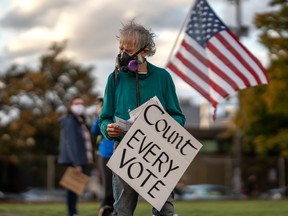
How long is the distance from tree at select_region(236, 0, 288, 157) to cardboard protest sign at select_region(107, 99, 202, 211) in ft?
85.2

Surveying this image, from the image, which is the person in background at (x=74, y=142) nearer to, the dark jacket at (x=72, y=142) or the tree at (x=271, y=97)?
the dark jacket at (x=72, y=142)

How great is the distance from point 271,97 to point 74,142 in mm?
23802

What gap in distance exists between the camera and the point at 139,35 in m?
5.47

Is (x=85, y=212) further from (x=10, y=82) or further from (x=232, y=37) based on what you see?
(x=10, y=82)

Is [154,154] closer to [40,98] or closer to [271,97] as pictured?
[271,97]

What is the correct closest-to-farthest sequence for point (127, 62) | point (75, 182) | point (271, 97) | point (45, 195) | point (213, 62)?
point (127, 62) → point (75, 182) → point (213, 62) → point (271, 97) → point (45, 195)

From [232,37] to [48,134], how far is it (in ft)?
136

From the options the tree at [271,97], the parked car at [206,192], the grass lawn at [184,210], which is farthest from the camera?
the parked car at [206,192]

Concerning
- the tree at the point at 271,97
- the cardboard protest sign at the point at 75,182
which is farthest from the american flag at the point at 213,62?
the tree at the point at 271,97

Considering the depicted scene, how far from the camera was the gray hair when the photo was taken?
17.9 ft

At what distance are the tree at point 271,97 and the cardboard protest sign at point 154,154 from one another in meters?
26.0

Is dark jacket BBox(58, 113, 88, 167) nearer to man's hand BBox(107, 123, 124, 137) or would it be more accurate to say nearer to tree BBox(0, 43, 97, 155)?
man's hand BBox(107, 123, 124, 137)

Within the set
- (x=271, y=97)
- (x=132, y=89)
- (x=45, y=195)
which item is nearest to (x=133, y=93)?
(x=132, y=89)

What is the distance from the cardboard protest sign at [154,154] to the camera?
16.8 feet
